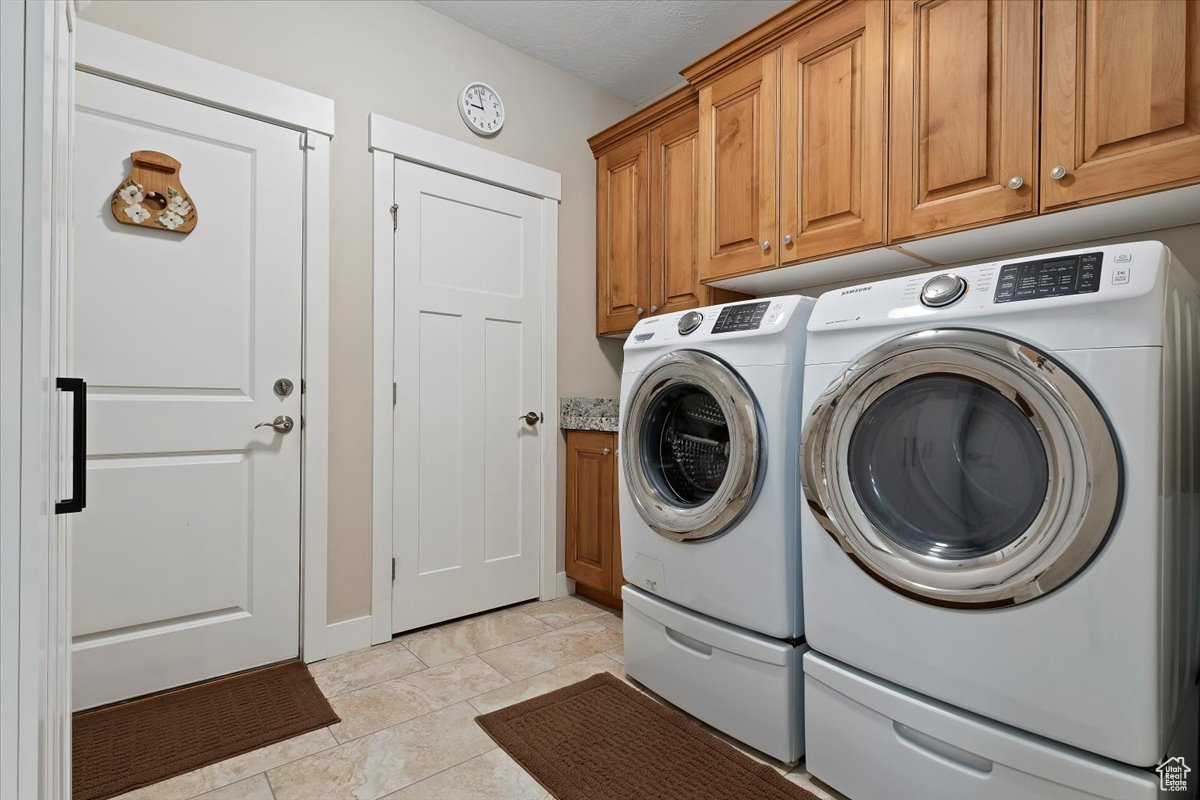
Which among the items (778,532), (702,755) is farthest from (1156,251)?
(702,755)

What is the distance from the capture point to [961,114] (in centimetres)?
162

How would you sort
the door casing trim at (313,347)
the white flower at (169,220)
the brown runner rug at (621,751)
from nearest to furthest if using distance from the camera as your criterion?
the brown runner rug at (621,751)
the white flower at (169,220)
the door casing trim at (313,347)

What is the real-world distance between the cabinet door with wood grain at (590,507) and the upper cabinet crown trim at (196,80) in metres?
1.65

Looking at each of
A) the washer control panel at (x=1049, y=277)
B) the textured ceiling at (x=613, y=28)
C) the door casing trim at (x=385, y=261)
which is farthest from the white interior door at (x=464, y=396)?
the washer control panel at (x=1049, y=277)

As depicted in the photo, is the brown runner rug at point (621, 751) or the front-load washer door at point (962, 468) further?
the brown runner rug at point (621, 751)

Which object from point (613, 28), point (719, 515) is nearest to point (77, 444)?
point (719, 515)

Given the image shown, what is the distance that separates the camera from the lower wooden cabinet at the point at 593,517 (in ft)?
8.45

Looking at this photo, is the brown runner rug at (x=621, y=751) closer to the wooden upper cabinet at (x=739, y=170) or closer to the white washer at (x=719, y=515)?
the white washer at (x=719, y=515)

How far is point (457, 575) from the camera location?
2.50 metres

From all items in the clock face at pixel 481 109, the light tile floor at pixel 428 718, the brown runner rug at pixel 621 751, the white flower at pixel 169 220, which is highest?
the clock face at pixel 481 109

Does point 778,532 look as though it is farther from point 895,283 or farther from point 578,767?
point 578,767

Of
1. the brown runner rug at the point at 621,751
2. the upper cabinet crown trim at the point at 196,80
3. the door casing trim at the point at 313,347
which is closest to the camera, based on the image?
the brown runner rug at the point at 621,751

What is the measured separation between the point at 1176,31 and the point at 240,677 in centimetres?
312

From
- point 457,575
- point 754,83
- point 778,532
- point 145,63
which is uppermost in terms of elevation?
point 754,83
